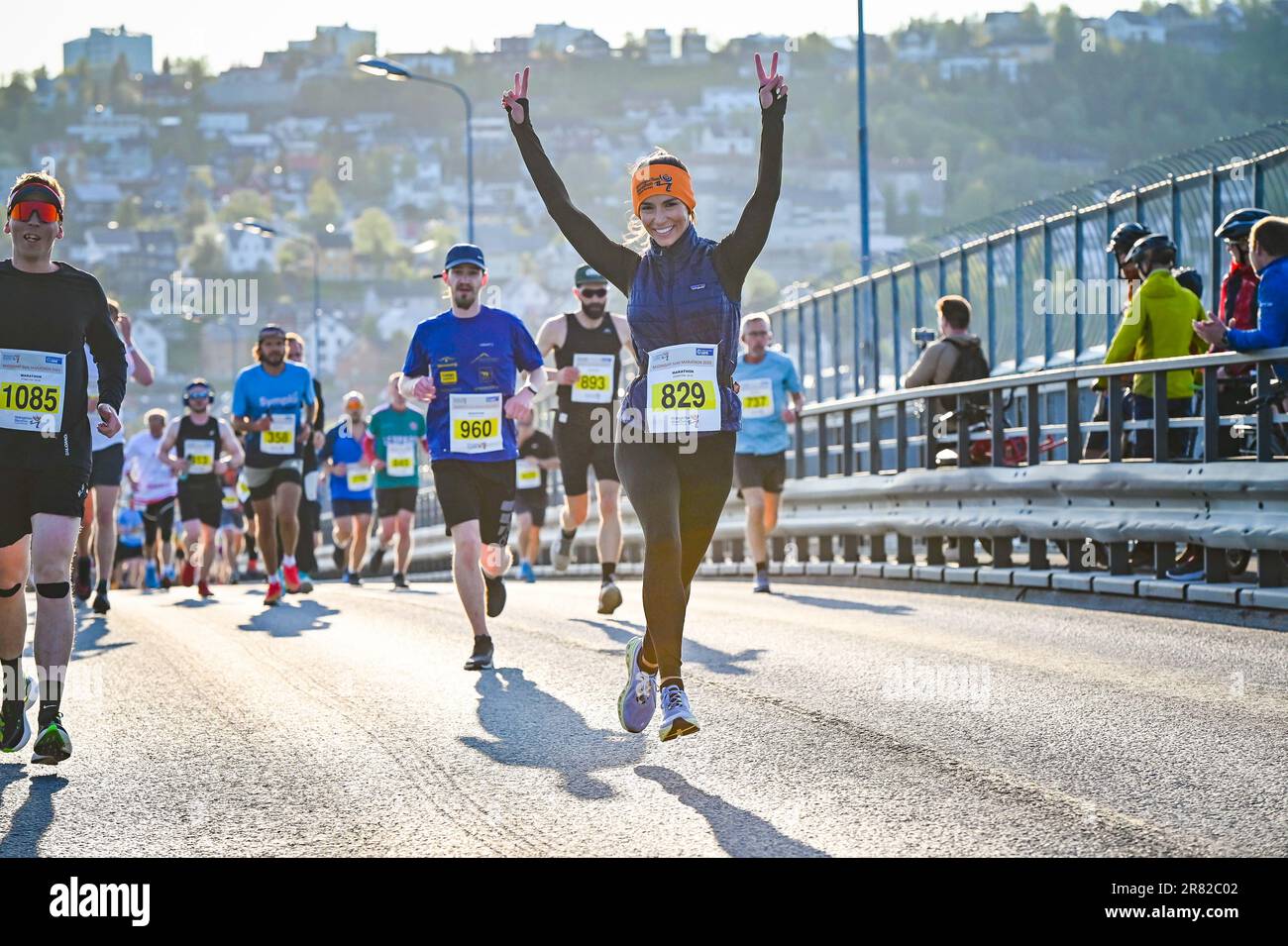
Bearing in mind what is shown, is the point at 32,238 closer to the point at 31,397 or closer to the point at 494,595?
the point at 31,397

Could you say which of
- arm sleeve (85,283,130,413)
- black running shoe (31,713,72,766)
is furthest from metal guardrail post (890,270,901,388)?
black running shoe (31,713,72,766)

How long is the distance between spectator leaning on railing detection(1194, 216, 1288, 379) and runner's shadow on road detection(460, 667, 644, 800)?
14.7ft

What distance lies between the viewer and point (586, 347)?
13594 mm

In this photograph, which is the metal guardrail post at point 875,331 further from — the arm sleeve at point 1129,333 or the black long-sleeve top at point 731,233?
the black long-sleeve top at point 731,233

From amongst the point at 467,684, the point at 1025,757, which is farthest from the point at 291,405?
the point at 1025,757

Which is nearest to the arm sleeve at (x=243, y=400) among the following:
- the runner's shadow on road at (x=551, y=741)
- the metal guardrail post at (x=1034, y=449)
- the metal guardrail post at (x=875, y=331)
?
the metal guardrail post at (x=1034, y=449)

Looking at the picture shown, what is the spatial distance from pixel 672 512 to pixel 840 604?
6.74 metres

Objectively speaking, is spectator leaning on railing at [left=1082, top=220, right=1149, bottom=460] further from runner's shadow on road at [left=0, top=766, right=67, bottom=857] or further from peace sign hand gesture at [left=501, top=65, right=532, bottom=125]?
runner's shadow on road at [left=0, top=766, right=67, bottom=857]

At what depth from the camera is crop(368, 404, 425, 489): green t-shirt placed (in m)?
20.3

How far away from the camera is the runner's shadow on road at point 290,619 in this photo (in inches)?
512

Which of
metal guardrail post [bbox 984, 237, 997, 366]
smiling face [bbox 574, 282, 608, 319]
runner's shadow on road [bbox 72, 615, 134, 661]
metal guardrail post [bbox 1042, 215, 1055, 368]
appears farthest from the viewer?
metal guardrail post [bbox 984, 237, 997, 366]

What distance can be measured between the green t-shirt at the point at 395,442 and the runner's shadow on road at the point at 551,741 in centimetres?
1175
